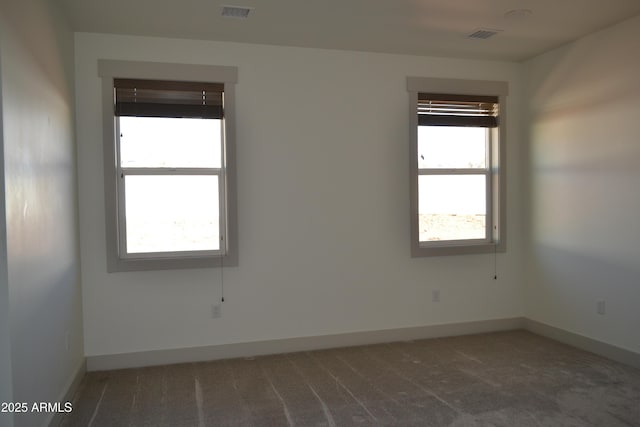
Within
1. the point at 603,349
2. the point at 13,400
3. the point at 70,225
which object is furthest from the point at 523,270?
the point at 13,400

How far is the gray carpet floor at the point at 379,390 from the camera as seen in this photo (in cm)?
304

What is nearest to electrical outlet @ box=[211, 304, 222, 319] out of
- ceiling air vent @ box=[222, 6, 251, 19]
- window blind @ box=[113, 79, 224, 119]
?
window blind @ box=[113, 79, 224, 119]

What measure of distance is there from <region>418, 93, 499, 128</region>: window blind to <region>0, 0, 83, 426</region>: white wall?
306 centimetres

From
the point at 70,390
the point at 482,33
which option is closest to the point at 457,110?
the point at 482,33

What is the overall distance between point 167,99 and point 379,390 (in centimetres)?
282

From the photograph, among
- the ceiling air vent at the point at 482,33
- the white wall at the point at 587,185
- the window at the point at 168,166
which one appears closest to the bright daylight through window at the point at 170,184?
the window at the point at 168,166

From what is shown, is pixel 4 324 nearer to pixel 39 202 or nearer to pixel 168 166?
pixel 39 202

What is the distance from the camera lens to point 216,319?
423cm

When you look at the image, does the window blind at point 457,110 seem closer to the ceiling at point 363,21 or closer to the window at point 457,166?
the window at point 457,166

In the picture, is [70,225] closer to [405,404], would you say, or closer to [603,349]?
[405,404]

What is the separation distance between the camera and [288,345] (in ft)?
14.4

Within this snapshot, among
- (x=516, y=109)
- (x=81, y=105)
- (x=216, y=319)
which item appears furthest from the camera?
(x=516, y=109)

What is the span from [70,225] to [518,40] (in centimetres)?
392

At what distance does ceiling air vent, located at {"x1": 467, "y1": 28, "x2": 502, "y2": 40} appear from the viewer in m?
4.04
